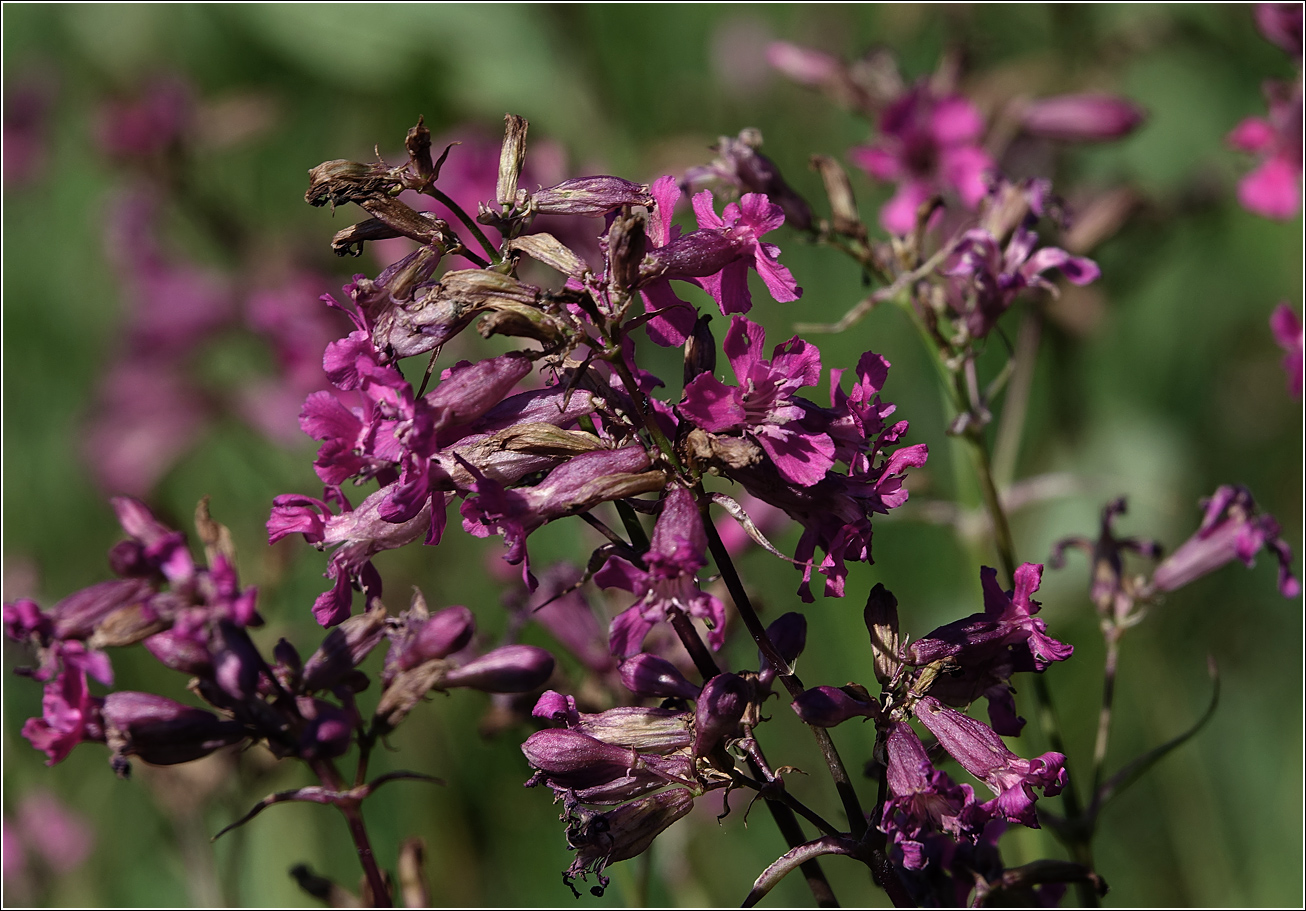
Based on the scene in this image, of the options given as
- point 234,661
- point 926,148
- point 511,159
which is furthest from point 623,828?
point 926,148

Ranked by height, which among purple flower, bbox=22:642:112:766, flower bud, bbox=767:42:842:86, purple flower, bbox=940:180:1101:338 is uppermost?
flower bud, bbox=767:42:842:86

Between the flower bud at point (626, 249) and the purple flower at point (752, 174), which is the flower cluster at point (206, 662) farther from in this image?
the purple flower at point (752, 174)

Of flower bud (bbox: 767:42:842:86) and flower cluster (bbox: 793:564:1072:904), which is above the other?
flower bud (bbox: 767:42:842:86)

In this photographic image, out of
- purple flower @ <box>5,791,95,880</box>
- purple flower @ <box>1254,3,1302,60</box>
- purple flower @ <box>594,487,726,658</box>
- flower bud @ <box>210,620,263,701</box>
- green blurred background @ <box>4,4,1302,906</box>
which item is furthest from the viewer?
purple flower @ <box>5,791,95,880</box>

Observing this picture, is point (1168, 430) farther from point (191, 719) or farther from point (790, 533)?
point (191, 719)

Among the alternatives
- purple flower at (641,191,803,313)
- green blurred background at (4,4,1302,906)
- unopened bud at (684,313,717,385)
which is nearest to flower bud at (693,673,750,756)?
unopened bud at (684,313,717,385)

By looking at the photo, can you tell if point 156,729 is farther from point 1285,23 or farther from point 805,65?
point 1285,23

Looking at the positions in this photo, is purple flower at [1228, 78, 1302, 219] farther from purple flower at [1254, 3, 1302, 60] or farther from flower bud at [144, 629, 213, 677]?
flower bud at [144, 629, 213, 677]
